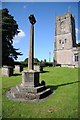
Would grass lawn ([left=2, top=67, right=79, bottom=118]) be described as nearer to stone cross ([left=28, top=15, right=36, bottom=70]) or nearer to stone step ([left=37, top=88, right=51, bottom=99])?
stone step ([left=37, top=88, right=51, bottom=99])

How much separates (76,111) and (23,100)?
146 inches

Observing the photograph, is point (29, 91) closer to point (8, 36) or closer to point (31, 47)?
point (31, 47)

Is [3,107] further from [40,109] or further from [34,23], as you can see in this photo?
[34,23]

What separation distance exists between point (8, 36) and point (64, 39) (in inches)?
709

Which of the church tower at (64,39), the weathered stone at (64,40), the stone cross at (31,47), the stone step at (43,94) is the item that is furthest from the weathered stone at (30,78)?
the church tower at (64,39)

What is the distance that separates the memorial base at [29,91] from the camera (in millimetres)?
12261

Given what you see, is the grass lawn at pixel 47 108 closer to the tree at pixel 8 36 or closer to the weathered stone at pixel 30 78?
the weathered stone at pixel 30 78

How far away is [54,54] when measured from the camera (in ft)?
184

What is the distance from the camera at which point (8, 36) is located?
143ft

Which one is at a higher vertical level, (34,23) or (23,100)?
(34,23)

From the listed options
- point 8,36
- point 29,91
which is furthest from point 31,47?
point 8,36

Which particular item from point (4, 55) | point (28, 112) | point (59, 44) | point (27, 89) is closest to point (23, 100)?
point (27, 89)

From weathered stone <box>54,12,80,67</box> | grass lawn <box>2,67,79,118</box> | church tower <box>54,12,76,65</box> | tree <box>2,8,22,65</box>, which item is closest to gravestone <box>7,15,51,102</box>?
grass lawn <box>2,67,79,118</box>

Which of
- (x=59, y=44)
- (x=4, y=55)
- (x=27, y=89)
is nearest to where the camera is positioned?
(x=27, y=89)
